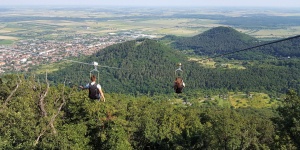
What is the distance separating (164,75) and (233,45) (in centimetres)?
8378

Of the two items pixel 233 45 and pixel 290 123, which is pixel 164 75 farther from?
pixel 290 123

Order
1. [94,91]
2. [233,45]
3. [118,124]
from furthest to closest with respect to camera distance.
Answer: [233,45], [118,124], [94,91]

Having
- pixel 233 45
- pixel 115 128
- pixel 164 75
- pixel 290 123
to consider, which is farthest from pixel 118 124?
pixel 233 45

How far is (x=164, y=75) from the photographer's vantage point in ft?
357

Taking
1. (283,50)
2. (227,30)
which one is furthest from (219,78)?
(227,30)

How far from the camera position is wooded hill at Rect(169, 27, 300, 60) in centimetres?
15094

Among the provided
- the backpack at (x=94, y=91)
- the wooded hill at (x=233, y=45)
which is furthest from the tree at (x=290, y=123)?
the wooded hill at (x=233, y=45)

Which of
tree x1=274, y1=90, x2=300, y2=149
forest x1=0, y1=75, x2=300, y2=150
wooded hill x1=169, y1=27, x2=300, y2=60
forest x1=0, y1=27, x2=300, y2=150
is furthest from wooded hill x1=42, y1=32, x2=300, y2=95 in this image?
tree x1=274, y1=90, x2=300, y2=149

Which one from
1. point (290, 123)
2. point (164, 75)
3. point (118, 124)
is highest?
point (290, 123)

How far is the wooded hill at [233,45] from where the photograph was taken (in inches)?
5942

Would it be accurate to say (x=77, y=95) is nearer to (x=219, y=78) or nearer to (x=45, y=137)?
(x=45, y=137)

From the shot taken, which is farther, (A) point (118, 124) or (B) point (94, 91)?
(A) point (118, 124)

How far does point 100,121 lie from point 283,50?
154 metres

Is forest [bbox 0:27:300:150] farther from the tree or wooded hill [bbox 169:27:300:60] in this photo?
wooded hill [bbox 169:27:300:60]
